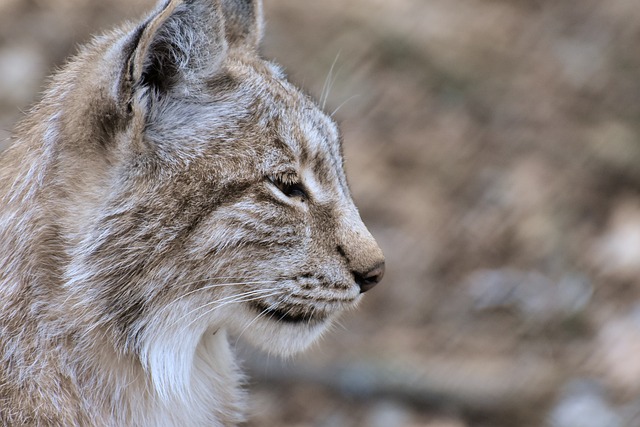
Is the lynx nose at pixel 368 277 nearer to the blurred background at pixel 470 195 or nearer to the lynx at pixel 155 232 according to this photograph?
the lynx at pixel 155 232

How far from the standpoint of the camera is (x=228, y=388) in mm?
3459

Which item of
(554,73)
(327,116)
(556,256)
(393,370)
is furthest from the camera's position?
(554,73)

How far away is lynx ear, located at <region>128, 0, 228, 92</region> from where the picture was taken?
2689 millimetres

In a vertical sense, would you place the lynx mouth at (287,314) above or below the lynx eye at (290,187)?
below

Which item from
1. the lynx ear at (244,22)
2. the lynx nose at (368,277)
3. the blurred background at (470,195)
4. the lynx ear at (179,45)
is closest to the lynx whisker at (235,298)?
the lynx nose at (368,277)

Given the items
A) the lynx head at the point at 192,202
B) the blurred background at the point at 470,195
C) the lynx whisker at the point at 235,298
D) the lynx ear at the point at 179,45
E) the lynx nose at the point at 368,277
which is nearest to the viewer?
the lynx ear at the point at 179,45

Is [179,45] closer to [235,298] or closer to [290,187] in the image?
A: [290,187]

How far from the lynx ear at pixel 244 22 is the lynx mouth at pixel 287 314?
3.34 ft

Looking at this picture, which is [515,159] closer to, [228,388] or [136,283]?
[228,388]

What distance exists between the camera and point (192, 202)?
2.87m

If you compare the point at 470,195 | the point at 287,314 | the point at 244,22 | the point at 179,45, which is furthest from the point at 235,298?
the point at 470,195

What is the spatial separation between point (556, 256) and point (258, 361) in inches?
75.6

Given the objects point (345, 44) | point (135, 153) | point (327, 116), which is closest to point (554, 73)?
point (345, 44)

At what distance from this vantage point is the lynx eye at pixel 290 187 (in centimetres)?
302
